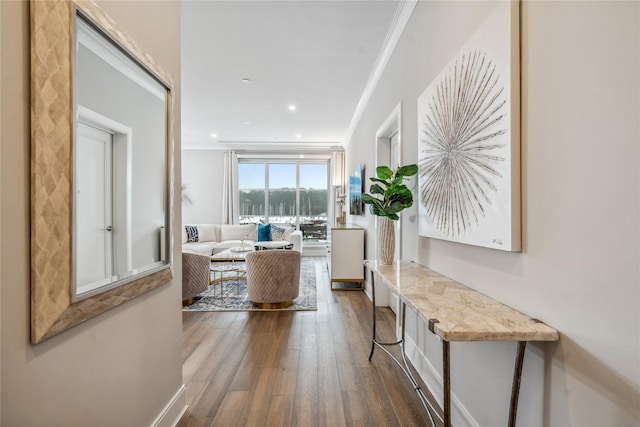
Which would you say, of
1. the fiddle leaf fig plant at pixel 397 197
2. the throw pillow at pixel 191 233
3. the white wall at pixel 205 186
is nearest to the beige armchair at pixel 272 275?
the fiddle leaf fig plant at pixel 397 197

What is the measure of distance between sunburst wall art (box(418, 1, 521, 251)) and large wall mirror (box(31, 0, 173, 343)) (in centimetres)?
152

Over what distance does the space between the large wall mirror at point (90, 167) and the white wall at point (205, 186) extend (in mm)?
6592

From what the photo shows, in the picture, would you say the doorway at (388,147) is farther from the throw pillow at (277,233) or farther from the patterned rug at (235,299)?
the throw pillow at (277,233)

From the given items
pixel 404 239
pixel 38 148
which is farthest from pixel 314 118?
pixel 38 148

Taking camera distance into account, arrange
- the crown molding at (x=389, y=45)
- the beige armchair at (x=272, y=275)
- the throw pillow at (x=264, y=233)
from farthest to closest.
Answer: the throw pillow at (x=264, y=233)
the beige armchair at (x=272, y=275)
the crown molding at (x=389, y=45)

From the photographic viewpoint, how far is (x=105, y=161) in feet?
3.74

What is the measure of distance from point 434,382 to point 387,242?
969mm

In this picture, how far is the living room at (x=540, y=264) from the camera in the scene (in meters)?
0.77

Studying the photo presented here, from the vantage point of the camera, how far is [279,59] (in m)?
3.32

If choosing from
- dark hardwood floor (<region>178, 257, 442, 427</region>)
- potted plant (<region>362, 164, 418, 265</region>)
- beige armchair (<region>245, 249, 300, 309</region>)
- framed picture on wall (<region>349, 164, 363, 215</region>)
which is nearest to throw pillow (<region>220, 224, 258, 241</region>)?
framed picture on wall (<region>349, 164, 363, 215</region>)

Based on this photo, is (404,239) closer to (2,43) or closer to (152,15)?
(152,15)

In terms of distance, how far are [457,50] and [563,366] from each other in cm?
155

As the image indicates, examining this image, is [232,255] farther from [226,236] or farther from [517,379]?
[517,379]

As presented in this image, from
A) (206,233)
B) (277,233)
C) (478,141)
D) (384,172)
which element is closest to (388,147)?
(384,172)
